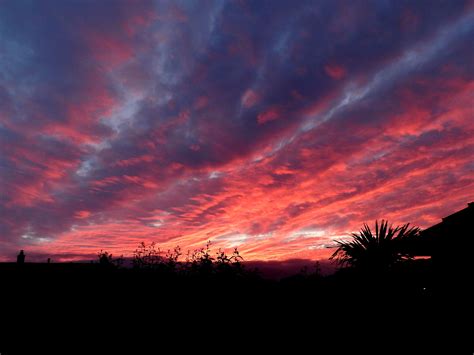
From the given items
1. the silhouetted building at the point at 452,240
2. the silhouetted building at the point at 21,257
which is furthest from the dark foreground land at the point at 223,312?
the silhouetted building at the point at 21,257

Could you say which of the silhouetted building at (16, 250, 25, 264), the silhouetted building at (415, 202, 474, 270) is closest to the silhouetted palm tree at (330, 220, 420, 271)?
the silhouetted building at (415, 202, 474, 270)

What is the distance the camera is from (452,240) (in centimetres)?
1107

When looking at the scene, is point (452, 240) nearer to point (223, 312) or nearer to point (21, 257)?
point (223, 312)

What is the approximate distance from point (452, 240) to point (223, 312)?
28.6 ft

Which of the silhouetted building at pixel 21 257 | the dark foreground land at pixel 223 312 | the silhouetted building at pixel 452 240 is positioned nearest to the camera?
the dark foreground land at pixel 223 312

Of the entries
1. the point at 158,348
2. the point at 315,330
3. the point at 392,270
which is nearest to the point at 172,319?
A: the point at 158,348

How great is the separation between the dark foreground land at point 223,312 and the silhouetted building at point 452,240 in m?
0.81

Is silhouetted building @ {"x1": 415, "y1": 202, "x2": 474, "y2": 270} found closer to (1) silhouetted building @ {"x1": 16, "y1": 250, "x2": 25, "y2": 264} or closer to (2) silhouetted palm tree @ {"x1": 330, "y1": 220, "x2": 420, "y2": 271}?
(2) silhouetted palm tree @ {"x1": 330, "y1": 220, "x2": 420, "y2": 271}

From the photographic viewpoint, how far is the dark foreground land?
23.5 feet

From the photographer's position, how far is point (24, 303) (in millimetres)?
7258

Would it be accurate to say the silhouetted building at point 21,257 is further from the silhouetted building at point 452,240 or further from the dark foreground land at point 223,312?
the silhouetted building at point 452,240

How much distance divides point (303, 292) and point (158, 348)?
4729 mm

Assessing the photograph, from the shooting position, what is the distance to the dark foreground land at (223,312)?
282 inches

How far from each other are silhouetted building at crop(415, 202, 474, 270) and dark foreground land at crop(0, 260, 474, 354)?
81 centimetres
